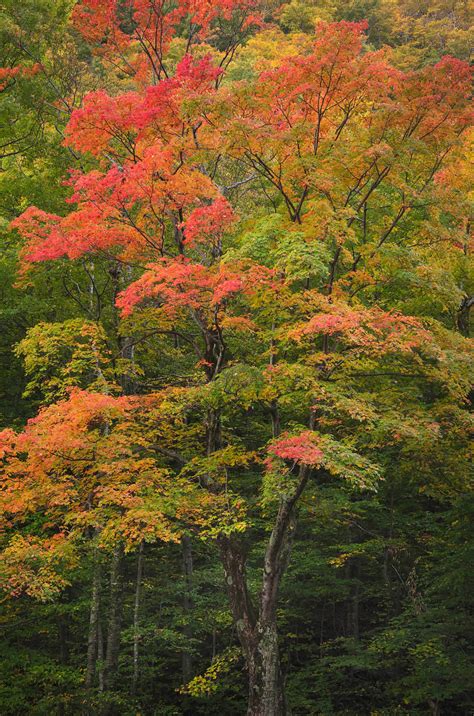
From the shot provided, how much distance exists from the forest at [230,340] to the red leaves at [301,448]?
0.15 ft

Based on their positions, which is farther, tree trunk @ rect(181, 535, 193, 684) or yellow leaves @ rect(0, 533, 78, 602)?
tree trunk @ rect(181, 535, 193, 684)

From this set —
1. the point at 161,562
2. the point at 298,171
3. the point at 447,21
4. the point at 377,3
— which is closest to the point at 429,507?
the point at 161,562

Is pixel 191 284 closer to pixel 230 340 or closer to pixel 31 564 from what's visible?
pixel 230 340

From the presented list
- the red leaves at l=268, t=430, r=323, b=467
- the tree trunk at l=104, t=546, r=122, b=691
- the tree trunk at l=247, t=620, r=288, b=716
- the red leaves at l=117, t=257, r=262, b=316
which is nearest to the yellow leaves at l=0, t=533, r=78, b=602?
the tree trunk at l=104, t=546, r=122, b=691

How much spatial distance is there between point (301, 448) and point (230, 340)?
4444mm

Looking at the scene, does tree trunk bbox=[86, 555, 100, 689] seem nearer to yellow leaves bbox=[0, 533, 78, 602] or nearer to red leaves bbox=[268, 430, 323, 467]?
yellow leaves bbox=[0, 533, 78, 602]

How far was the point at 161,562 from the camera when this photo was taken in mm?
15516

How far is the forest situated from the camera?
9.08 m

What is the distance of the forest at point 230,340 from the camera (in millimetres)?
9078

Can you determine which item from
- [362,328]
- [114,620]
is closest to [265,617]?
[114,620]

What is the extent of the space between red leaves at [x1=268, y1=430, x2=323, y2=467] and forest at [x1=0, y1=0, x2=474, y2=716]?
0.15 ft

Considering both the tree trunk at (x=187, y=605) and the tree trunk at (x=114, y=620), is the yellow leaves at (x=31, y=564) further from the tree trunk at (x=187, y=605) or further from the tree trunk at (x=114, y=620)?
the tree trunk at (x=187, y=605)

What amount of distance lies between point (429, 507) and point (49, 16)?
1580 centimetres

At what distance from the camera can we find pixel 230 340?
474 inches
